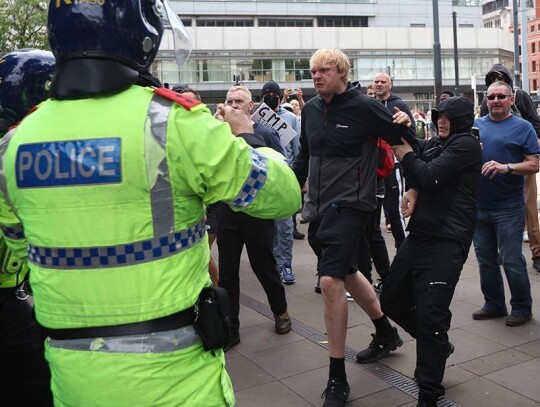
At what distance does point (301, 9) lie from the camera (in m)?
60.9

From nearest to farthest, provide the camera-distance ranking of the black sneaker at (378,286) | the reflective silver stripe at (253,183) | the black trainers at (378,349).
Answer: the reflective silver stripe at (253,183)
the black trainers at (378,349)
the black sneaker at (378,286)

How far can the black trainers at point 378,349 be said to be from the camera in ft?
14.2

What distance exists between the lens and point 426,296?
3.58m

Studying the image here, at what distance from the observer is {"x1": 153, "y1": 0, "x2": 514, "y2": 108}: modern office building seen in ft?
180

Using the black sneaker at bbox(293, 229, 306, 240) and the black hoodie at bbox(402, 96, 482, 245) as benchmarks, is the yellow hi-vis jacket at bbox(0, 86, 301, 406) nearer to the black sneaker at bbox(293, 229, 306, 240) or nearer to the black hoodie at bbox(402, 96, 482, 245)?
the black hoodie at bbox(402, 96, 482, 245)

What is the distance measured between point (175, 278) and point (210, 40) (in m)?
55.0

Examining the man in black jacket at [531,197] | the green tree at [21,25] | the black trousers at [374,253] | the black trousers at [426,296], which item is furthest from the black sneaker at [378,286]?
the green tree at [21,25]

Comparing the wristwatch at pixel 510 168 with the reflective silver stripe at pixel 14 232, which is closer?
the reflective silver stripe at pixel 14 232

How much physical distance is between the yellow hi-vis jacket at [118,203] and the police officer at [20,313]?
979 millimetres

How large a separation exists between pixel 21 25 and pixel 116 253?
19457mm

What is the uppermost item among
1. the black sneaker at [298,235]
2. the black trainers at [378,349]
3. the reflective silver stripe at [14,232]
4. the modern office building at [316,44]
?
the modern office building at [316,44]

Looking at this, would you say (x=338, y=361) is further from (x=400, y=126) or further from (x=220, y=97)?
(x=220, y=97)

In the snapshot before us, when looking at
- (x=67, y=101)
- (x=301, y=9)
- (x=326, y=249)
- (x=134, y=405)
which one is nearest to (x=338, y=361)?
(x=326, y=249)

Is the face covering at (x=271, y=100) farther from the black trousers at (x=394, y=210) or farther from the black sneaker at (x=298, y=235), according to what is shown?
the black sneaker at (x=298, y=235)
